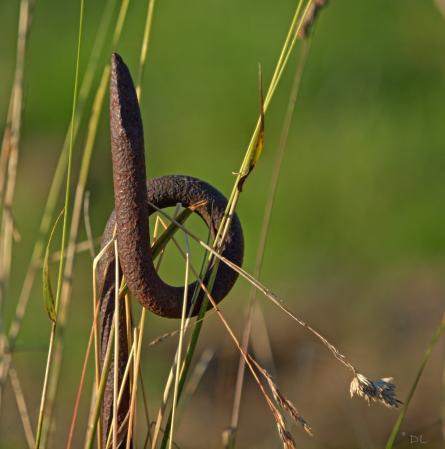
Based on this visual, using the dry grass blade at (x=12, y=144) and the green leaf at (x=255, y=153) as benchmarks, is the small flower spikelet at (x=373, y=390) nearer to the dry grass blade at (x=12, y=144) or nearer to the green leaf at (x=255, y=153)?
the green leaf at (x=255, y=153)

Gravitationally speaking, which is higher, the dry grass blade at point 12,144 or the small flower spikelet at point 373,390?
the dry grass blade at point 12,144

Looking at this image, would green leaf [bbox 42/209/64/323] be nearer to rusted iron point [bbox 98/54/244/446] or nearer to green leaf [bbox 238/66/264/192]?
rusted iron point [bbox 98/54/244/446]

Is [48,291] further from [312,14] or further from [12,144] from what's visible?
[312,14]

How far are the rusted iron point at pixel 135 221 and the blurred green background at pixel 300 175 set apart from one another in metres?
2.10

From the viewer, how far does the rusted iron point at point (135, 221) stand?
0.94 meters

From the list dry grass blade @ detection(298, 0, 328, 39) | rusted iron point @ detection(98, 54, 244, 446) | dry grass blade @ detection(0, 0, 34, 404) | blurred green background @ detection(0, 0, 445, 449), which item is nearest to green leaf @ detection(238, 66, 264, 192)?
rusted iron point @ detection(98, 54, 244, 446)

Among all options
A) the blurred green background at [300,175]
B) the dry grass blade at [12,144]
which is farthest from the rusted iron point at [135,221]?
Answer: the blurred green background at [300,175]

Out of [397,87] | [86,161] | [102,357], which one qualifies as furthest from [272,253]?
[102,357]

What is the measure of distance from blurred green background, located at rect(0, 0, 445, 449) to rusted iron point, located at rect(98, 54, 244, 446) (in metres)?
2.10

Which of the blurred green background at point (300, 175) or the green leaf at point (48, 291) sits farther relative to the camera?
the blurred green background at point (300, 175)

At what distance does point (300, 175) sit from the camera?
508cm

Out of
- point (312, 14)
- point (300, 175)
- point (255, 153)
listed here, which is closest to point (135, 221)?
point (255, 153)

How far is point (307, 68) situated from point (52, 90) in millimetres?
1691

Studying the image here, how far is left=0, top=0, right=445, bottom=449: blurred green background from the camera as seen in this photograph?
387 centimetres
